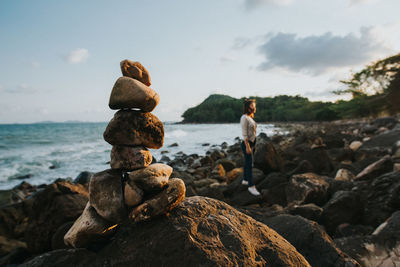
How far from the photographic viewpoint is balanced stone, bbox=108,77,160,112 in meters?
2.30

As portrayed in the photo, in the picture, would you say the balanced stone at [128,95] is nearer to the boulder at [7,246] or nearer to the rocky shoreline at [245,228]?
the rocky shoreline at [245,228]

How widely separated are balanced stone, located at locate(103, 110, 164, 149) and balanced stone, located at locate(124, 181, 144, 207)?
454 mm

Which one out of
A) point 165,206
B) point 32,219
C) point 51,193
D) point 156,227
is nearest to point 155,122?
point 165,206

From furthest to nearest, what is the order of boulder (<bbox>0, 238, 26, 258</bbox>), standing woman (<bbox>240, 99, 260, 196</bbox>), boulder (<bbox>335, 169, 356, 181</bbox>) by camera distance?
boulder (<bbox>335, 169, 356, 181</bbox>) < standing woman (<bbox>240, 99, 260, 196</bbox>) < boulder (<bbox>0, 238, 26, 258</bbox>)

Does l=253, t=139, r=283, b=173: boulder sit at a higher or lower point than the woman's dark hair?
lower

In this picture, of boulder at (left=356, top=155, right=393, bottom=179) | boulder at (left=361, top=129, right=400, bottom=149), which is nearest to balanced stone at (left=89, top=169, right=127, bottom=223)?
boulder at (left=356, top=155, right=393, bottom=179)

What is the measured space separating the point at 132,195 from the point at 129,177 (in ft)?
0.61

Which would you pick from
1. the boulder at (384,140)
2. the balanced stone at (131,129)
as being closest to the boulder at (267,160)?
the boulder at (384,140)

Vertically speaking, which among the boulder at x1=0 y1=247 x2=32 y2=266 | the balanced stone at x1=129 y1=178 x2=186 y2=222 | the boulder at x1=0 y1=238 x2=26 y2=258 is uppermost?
the balanced stone at x1=129 y1=178 x2=186 y2=222

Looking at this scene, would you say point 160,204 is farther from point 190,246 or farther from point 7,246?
point 7,246

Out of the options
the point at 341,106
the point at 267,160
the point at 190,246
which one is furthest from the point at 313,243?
the point at 341,106

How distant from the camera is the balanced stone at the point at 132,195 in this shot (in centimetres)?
212

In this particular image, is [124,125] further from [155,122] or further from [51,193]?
[51,193]

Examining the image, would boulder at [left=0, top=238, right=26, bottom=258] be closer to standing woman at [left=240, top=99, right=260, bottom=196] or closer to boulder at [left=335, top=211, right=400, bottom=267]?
standing woman at [left=240, top=99, right=260, bottom=196]
